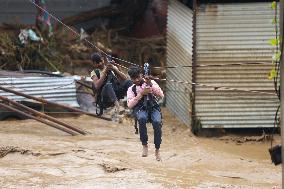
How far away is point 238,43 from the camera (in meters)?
15.9

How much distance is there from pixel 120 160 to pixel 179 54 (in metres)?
5.35

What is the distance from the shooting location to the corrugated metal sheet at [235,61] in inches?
623

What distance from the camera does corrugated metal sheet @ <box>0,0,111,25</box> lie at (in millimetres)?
19688

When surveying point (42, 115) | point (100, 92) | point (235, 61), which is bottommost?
point (42, 115)

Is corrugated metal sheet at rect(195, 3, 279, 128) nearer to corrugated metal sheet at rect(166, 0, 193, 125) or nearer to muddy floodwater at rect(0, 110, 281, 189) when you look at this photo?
corrugated metal sheet at rect(166, 0, 193, 125)

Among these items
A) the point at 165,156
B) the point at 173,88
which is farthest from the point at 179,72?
the point at 165,156

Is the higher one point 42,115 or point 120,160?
point 42,115

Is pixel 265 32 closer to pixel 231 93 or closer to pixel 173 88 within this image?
pixel 231 93

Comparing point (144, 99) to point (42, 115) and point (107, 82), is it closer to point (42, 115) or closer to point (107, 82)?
point (107, 82)

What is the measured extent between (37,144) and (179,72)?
508 cm

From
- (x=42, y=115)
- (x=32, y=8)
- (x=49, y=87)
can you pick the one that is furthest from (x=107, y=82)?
(x=32, y=8)

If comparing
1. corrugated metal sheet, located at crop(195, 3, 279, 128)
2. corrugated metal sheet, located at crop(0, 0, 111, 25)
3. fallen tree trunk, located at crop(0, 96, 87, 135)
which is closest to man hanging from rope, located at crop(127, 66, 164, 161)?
fallen tree trunk, located at crop(0, 96, 87, 135)

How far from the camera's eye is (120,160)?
12.4 metres

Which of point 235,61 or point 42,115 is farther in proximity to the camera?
point 235,61
